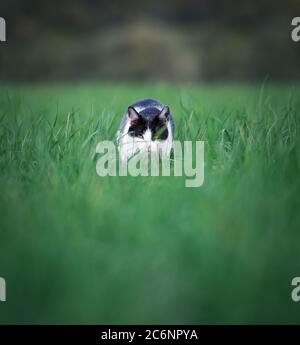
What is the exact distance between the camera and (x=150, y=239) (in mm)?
1717

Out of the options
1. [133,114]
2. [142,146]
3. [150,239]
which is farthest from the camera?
[133,114]

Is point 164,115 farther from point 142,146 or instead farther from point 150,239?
point 150,239

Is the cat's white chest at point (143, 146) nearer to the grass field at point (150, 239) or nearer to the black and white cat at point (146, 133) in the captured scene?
the black and white cat at point (146, 133)

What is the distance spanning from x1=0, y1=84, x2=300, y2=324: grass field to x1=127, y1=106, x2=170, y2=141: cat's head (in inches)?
7.5

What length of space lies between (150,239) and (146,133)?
824mm

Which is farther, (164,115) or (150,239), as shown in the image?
(164,115)

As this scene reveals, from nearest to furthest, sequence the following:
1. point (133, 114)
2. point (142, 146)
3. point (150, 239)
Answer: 1. point (150, 239)
2. point (142, 146)
3. point (133, 114)

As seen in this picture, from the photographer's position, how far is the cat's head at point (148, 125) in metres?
2.47

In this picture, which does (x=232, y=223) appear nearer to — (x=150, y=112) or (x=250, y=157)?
(x=250, y=157)

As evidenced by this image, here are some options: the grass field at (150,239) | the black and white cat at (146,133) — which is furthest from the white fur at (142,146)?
the grass field at (150,239)

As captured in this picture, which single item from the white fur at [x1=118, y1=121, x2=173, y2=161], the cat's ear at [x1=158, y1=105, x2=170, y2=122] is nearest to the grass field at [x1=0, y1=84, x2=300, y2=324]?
the white fur at [x1=118, y1=121, x2=173, y2=161]

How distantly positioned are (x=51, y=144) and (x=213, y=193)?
804 mm

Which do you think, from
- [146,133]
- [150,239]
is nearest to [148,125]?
[146,133]

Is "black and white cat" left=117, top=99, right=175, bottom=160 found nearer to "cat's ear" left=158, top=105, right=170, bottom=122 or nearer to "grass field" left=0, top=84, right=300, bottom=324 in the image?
"cat's ear" left=158, top=105, right=170, bottom=122
